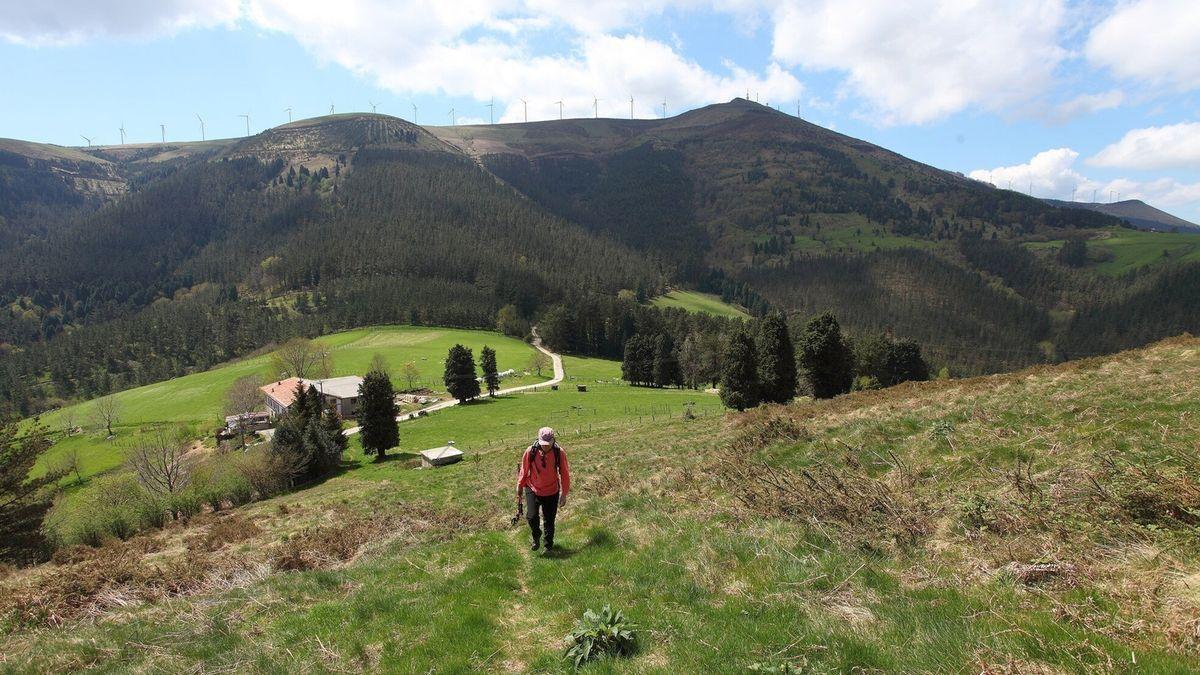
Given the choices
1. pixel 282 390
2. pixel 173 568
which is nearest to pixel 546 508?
pixel 173 568

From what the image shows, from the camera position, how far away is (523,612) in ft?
28.1

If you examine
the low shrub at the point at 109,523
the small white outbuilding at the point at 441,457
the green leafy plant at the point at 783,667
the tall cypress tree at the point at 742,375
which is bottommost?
the small white outbuilding at the point at 441,457

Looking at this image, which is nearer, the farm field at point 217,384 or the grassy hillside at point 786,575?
the grassy hillside at point 786,575

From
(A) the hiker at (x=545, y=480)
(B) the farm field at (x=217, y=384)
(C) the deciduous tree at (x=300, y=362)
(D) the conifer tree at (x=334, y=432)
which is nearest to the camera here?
(A) the hiker at (x=545, y=480)

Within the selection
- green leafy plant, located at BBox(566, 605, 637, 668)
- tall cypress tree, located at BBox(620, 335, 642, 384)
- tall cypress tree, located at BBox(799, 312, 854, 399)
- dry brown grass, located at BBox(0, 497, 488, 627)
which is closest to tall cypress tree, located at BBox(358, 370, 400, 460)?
dry brown grass, located at BBox(0, 497, 488, 627)

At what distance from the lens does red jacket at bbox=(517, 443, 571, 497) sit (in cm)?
1186

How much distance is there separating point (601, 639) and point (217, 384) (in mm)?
134366

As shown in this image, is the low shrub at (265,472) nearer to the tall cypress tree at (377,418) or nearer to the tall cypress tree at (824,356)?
the tall cypress tree at (377,418)

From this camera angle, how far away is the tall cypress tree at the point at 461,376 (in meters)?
87.4

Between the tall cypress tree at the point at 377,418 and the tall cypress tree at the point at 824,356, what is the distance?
4719cm

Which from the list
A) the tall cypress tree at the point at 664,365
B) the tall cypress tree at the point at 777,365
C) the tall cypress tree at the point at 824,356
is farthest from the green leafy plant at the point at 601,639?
the tall cypress tree at the point at 664,365

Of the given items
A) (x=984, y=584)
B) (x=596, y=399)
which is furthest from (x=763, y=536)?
(x=596, y=399)

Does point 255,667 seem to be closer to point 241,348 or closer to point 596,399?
point 596,399

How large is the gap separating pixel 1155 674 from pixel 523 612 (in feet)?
25.1
